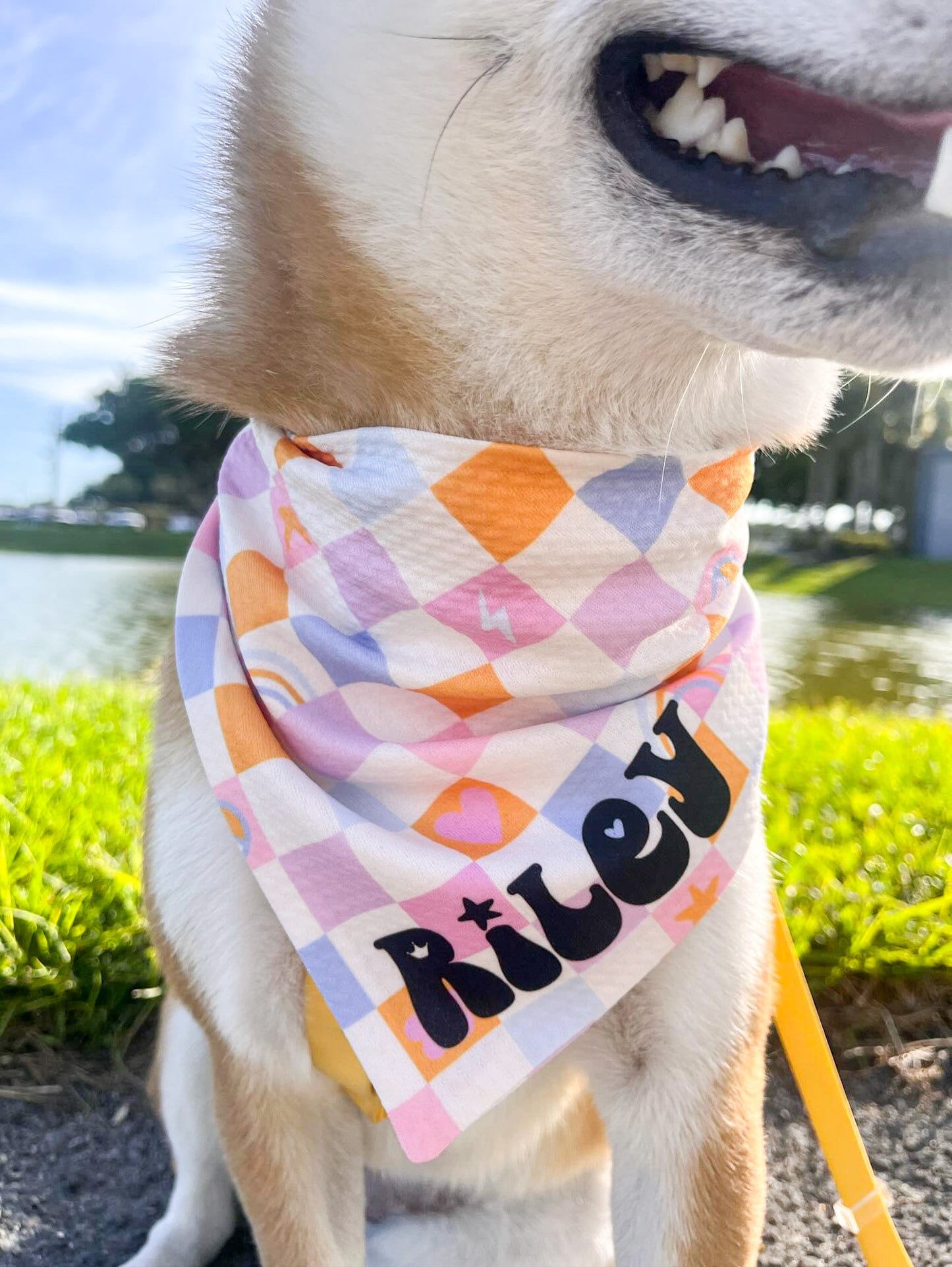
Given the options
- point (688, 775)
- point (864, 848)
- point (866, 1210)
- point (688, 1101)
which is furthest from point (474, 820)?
point (864, 848)

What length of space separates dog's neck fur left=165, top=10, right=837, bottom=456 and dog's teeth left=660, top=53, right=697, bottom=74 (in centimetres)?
25

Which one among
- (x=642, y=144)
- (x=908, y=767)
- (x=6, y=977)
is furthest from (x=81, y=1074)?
(x=908, y=767)

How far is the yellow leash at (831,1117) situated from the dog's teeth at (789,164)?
1061 mm

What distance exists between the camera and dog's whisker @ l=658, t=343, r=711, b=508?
1.33m

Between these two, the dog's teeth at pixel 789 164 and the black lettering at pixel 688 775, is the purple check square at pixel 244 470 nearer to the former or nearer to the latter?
the black lettering at pixel 688 775

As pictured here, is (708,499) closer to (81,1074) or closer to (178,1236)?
(178,1236)

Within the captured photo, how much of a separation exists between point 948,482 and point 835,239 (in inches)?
487

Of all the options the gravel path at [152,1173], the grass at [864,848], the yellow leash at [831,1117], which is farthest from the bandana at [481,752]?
the grass at [864,848]

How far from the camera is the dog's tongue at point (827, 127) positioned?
3.61 feet

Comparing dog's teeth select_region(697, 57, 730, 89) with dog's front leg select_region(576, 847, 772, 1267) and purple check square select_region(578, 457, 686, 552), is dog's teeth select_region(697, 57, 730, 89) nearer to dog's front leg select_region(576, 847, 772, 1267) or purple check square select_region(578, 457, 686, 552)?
purple check square select_region(578, 457, 686, 552)

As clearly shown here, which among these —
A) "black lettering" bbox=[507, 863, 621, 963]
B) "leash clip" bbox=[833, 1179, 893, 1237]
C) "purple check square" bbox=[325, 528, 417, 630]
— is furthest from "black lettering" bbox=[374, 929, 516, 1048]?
"leash clip" bbox=[833, 1179, 893, 1237]

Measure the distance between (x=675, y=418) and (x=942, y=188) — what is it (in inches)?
16.3

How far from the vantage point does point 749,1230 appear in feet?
4.68

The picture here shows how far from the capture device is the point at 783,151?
1.13 meters
